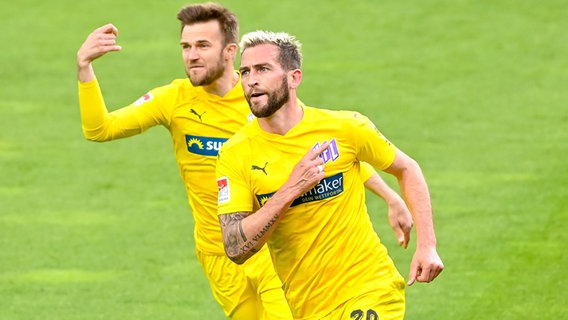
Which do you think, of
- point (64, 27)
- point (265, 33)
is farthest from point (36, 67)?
point (265, 33)

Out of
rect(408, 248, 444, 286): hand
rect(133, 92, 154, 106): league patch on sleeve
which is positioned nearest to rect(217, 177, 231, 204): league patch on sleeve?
rect(408, 248, 444, 286): hand

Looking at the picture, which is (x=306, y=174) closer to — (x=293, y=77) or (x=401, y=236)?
(x=293, y=77)

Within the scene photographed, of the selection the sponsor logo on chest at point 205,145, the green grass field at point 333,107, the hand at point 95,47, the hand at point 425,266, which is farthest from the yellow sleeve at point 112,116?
the green grass field at point 333,107

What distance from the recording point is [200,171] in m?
10.4

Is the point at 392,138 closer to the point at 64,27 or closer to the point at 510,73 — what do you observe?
the point at 510,73

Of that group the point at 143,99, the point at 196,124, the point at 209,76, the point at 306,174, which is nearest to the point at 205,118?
the point at 196,124

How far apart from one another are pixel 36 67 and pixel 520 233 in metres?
9.14

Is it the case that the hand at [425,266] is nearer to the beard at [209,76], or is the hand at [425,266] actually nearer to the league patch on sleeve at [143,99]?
the beard at [209,76]

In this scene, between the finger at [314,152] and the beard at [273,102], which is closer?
the finger at [314,152]

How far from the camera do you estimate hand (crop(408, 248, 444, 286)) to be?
8602 mm

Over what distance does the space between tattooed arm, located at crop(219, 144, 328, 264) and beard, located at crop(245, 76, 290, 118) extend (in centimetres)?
40

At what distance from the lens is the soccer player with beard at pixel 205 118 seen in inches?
400

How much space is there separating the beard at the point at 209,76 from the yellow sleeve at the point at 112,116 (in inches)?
16.2

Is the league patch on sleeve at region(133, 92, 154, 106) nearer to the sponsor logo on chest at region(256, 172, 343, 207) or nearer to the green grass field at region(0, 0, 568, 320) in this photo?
the sponsor logo on chest at region(256, 172, 343, 207)
